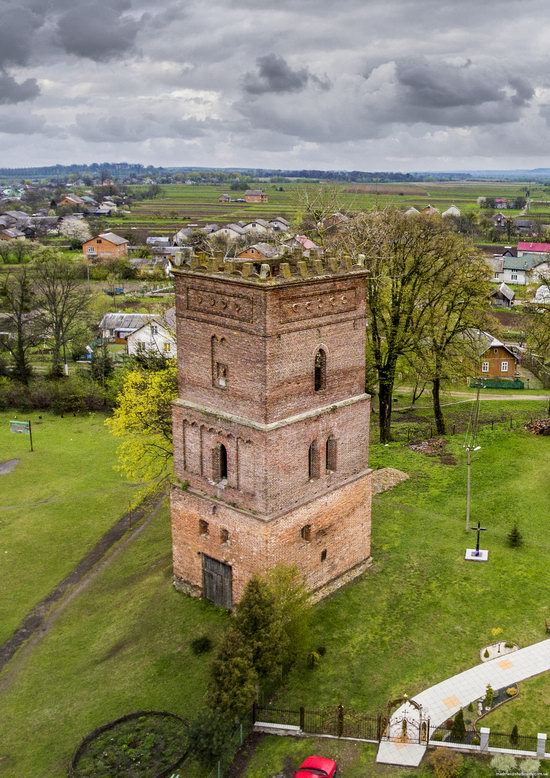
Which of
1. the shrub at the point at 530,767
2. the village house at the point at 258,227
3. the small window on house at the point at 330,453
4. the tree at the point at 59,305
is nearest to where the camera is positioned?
the shrub at the point at 530,767

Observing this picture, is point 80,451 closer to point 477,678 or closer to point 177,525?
point 177,525

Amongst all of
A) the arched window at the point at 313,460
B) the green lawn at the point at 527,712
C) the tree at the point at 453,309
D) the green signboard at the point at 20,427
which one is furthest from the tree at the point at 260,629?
the green signboard at the point at 20,427

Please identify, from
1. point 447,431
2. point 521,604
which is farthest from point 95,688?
point 447,431

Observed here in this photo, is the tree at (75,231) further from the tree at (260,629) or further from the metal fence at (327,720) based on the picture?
the metal fence at (327,720)

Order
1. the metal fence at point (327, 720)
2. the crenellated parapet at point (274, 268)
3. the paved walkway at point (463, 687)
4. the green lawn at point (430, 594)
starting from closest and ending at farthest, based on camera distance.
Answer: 1. the paved walkway at point (463, 687)
2. the metal fence at point (327, 720)
3. the crenellated parapet at point (274, 268)
4. the green lawn at point (430, 594)

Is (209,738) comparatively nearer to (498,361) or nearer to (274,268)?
(274,268)
